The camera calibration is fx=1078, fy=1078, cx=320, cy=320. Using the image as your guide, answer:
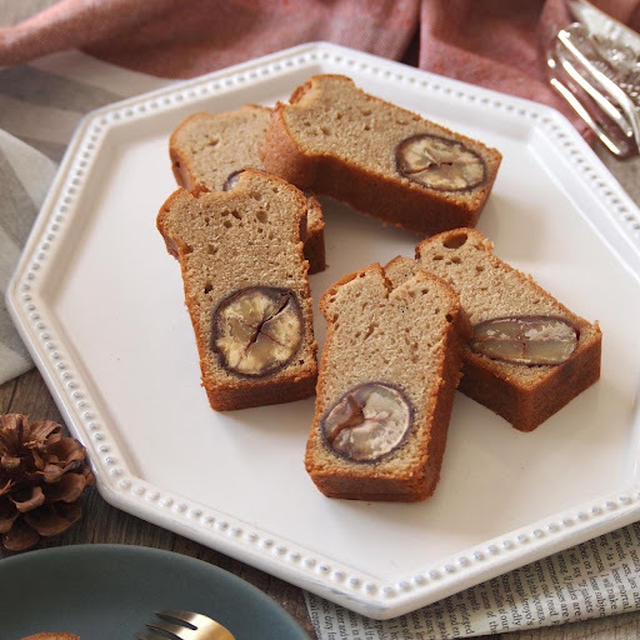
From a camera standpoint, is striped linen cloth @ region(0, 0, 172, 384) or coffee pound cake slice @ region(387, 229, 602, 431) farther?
striped linen cloth @ region(0, 0, 172, 384)

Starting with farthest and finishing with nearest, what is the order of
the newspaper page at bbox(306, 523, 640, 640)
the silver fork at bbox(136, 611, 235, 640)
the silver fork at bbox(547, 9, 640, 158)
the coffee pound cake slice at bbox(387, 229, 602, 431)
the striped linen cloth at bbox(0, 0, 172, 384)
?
the silver fork at bbox(547, 9, 640, 158) → the striped linen cloth at bbox(0, 0, 172, 384) → the coffee pound cake slice at bbox(387, 229, 602, 431) → the newspaper page at bbox(306, 523, 640, 640) → the silver fork at bbox(136, 611, 235, 640)

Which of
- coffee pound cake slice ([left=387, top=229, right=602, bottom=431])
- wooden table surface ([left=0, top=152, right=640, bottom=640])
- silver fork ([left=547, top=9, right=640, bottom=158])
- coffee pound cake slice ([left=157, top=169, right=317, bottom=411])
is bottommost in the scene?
wooden table surface ([left=0, top=152, right=640, bottom=640])

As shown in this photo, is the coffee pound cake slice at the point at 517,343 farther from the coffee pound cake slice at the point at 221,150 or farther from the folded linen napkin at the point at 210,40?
the folded linen napkin at the point at 210,40

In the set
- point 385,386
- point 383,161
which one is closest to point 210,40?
point 383,161

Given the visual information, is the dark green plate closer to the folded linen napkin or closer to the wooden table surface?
the wooden table surface

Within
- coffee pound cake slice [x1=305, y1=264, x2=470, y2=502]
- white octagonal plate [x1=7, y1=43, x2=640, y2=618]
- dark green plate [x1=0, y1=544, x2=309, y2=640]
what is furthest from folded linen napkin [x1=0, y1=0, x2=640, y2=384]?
dark green plate [x1=0, y1=544, x2=309, y2=640]

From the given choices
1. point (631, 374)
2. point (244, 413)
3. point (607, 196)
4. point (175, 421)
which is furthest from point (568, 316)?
point (175, 421)
